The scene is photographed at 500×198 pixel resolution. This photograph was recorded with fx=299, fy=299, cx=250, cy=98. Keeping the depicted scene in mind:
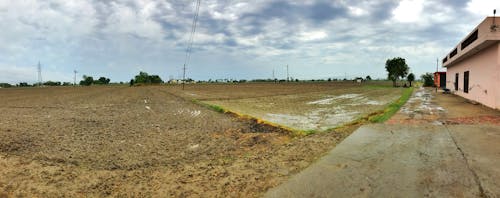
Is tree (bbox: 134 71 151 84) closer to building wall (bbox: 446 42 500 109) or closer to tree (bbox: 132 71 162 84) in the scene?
tree (bbox: 132 71 162 84)

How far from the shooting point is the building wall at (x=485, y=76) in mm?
12289

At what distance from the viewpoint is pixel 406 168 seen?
4941 millimetres

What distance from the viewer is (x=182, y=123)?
A: 40.4 ft

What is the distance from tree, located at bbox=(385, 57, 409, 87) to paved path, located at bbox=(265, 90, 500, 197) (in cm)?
5663

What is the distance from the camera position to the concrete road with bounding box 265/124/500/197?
13.2 feet

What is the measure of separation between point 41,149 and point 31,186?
287 cm

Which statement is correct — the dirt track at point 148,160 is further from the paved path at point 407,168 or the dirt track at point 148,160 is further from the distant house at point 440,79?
the distant house at point 440,79

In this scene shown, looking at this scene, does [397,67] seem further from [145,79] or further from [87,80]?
[87,80]

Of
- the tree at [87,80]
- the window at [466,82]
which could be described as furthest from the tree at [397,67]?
the tree at [87,80]

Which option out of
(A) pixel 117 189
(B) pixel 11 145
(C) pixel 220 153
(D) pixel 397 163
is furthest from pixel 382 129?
(B) pixel 11 145

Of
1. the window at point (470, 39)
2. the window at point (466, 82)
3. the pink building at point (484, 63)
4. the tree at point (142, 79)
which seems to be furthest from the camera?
the tree at point (142, 79)

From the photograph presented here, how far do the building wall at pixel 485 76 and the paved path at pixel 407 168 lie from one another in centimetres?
626

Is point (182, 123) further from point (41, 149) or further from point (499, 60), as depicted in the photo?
point (499, 60)

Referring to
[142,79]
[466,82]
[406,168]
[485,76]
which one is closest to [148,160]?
[406,168]
